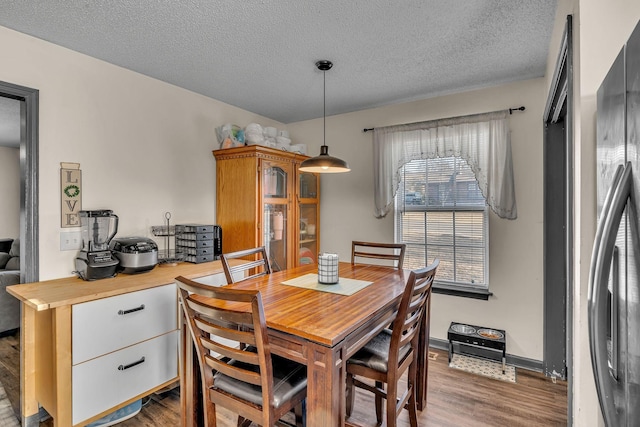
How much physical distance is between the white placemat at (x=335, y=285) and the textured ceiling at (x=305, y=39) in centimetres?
154

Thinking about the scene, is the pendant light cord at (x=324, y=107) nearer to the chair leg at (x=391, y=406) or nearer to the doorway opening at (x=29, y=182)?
the doorway opening at (x=29, y=182)

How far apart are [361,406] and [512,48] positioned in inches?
103

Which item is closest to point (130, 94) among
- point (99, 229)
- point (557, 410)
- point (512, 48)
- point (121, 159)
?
point (121, 159)

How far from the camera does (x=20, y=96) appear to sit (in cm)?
202

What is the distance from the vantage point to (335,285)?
197 centimetres

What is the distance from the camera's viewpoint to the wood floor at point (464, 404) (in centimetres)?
202

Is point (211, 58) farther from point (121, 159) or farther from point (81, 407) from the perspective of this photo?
point (81, 407)

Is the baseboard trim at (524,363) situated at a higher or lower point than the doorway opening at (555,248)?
lower

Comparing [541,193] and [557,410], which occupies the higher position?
[541,193]

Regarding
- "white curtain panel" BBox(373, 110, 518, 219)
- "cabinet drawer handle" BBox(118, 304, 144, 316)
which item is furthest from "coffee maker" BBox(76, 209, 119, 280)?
"white curtain panel" BBox(373, 110, 518, 219)

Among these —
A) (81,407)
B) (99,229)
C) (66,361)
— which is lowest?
(81,407)

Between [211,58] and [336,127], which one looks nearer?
[211,58]

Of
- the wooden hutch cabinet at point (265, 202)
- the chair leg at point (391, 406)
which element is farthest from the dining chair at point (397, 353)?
the wooden hutch cabinet at point (265, 202)

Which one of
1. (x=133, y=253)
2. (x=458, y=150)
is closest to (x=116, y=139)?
(x=133, y=253)
